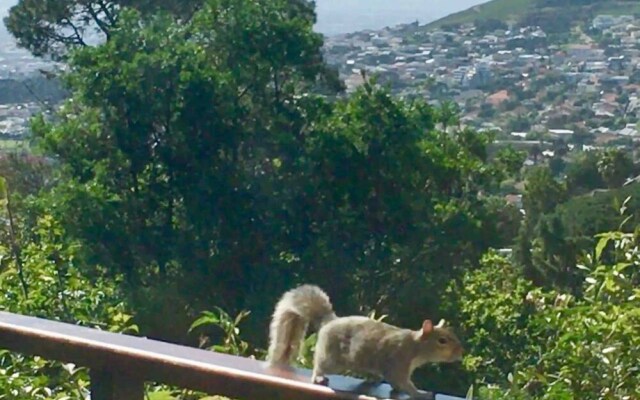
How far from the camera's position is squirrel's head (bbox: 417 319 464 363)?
1.72 metres

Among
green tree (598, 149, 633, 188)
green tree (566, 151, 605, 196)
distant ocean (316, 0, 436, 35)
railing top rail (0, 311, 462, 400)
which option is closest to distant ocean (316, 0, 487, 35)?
distant ocean (316, 0, 436, 35)

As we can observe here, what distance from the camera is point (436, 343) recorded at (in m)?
1.74

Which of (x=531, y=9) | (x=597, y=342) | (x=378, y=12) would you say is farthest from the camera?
(x=531, y=9)

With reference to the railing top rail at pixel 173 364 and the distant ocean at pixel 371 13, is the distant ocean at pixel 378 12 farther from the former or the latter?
the railing top rail at pixel 173 364

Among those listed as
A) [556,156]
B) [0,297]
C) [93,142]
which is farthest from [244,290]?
[0,297]

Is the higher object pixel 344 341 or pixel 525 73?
pixel 344 341

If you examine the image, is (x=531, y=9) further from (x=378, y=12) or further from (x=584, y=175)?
(x=584, y=175)

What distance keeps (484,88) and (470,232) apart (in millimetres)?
5625

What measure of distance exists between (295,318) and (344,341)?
3.0 inches

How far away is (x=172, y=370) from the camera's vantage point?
140 centimetres

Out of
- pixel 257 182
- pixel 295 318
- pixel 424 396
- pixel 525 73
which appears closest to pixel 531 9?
pixel 525 73

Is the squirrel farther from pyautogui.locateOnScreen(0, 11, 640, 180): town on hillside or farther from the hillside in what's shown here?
the hillside

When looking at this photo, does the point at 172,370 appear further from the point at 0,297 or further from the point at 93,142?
the point at 93,142

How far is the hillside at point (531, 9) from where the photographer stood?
15.7m
